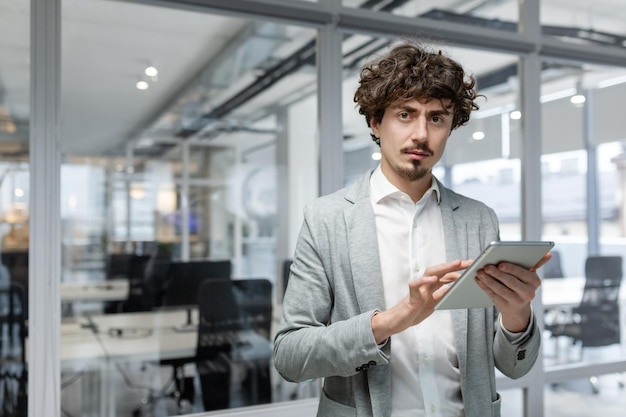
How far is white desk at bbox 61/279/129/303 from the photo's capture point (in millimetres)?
4895

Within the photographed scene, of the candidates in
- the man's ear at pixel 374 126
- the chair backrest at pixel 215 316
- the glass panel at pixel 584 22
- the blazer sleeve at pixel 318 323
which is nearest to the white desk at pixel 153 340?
the chair backrest at pixel 215 316

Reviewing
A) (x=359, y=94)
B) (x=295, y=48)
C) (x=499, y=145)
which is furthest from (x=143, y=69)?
(x=359, y=94)

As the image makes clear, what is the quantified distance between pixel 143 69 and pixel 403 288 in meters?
6.67

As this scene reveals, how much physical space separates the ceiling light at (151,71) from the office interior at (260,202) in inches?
1.0

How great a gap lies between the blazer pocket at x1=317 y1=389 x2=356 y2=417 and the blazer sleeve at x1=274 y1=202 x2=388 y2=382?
96 mm

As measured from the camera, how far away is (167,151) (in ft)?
26.9

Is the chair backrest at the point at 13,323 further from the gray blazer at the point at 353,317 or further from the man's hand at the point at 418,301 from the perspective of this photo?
the man's hand at the point at 418,301

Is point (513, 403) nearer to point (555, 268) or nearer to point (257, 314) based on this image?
point (555, 268)

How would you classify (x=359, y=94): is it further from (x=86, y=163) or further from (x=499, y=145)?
(x=86, y=163)

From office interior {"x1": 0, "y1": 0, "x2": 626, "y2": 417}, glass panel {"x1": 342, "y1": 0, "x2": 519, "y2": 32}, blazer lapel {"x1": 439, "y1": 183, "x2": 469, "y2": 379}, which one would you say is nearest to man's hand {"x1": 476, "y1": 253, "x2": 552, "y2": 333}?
blazer lapel {"x1": 439, "y1": 183, "x2": 469, "y2": 379}

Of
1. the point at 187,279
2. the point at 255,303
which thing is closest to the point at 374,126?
the point at 255,303

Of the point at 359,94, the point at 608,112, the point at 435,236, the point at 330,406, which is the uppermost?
the point at 608,112

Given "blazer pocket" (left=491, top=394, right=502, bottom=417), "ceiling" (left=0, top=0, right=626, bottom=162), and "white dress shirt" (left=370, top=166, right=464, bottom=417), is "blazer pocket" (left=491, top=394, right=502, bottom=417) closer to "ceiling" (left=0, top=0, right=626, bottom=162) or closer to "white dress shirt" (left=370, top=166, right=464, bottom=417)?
"white dress shirt" (left=370, top=166, right=464, bottom=417)

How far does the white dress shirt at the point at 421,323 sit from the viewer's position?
125 centimetres
